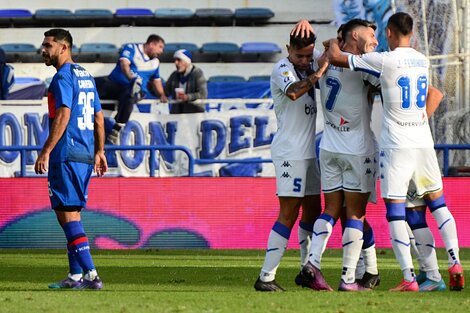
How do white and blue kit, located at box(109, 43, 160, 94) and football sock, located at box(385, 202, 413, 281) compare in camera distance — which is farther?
white and blue kit, located at box(109, 43, 160, 94)

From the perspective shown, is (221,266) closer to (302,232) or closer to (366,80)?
(302,232)

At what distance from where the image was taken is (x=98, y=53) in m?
23.9

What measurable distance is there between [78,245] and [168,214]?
20.1ft

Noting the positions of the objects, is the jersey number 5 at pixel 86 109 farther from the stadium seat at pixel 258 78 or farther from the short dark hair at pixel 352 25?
the stadium seat at pixel 258 78

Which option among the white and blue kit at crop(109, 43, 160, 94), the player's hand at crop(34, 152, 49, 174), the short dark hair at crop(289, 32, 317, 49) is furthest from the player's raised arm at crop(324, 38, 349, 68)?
the white and blue kit at crop(109, 43, 160, 94)

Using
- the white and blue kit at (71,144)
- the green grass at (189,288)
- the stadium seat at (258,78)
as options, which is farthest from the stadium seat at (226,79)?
the white and blue kit at (71,144)

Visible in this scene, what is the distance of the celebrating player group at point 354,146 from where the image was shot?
9.21 meters

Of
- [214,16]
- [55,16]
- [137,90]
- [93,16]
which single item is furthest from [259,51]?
[137,90]

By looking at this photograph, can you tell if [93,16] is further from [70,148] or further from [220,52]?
[70,148]

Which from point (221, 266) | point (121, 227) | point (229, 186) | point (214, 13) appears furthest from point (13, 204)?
point (214, 13)

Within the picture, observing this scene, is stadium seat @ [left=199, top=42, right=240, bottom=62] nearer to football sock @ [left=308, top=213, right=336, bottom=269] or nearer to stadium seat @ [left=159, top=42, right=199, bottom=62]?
stadium seat @ [left=159, top=42, right=199, bottom=62]

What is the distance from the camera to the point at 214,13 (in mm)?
24469

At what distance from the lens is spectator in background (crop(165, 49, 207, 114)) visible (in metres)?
19.1

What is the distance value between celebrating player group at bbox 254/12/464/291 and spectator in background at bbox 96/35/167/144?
9563mm
